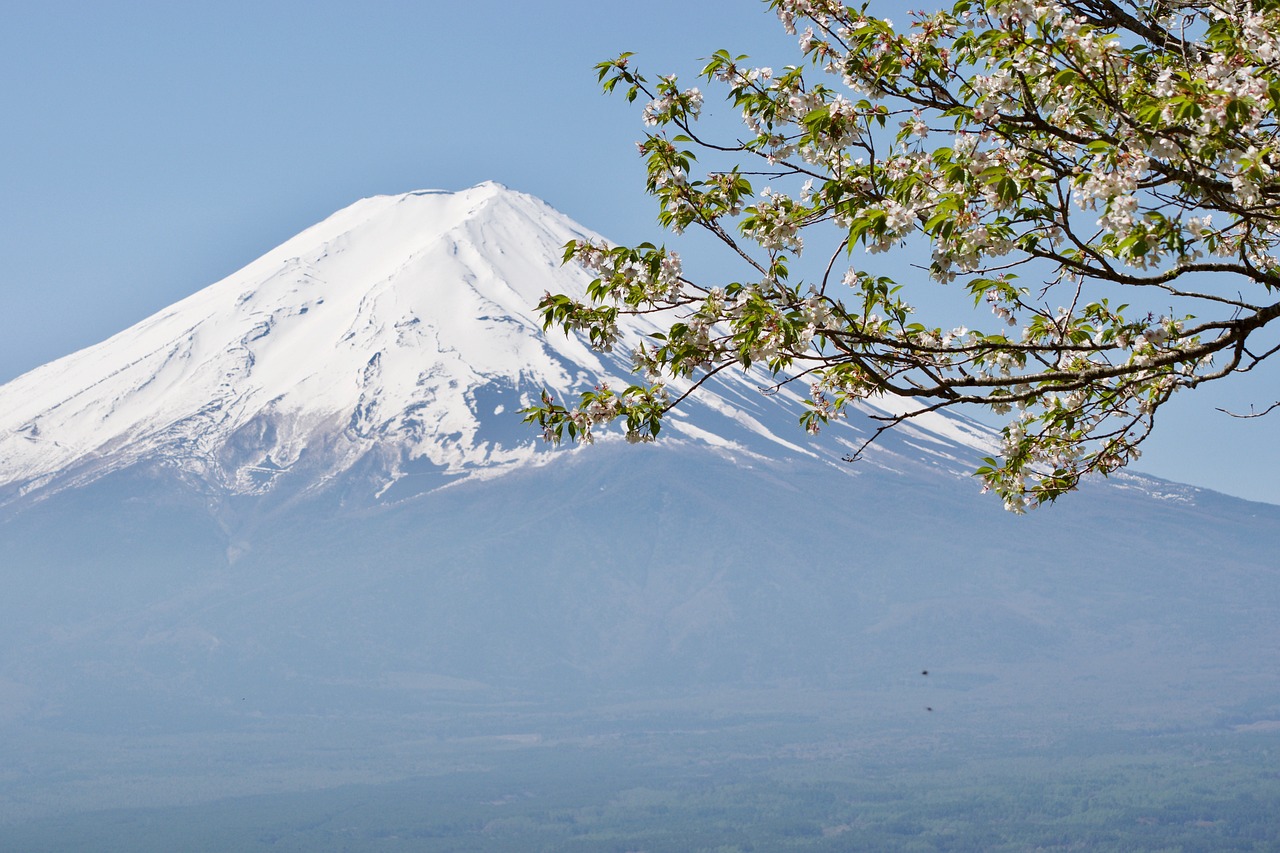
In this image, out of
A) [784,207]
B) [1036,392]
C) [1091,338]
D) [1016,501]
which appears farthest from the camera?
[1016,501]

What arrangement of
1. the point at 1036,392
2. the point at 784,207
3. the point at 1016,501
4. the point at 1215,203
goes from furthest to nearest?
1. the point at 1016,501
2. the point at 784,207
3. the point at 1036,392
4. the point at 1215,203

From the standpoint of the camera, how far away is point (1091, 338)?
962 cm

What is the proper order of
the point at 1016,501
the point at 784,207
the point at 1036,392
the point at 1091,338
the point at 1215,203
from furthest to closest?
the point at 1016,501, the point at 1091,338, the point at 784,207, the point at 1036,392, the point at 1215,203

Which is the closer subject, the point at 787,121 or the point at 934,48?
the point at 934,48

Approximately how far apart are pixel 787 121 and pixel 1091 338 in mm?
2762

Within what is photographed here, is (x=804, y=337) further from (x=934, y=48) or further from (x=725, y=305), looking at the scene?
(x=934, y=48)

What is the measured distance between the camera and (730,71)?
9031 mm

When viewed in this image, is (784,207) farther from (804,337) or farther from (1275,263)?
(1275,263)

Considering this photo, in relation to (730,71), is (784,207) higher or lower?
lower

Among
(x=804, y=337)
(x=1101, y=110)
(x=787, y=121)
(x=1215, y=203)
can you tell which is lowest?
(x=804, y=337)

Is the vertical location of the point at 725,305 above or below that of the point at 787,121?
below

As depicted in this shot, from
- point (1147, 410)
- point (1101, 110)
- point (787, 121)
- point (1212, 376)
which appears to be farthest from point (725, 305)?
point (1147, 410)

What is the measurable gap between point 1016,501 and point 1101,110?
14.2 ft

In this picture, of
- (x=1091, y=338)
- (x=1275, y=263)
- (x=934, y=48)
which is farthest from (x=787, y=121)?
(x=1275, y=263)
